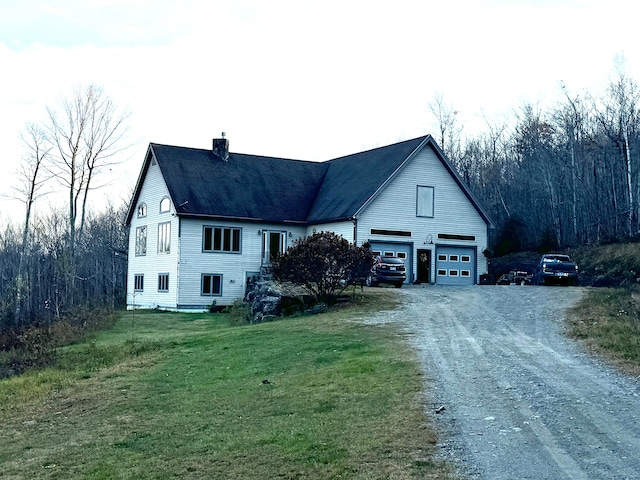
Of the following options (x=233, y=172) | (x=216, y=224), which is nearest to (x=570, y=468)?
(x=216, y=224)

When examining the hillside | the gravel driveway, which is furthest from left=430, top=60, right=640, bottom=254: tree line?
the gravel driveway

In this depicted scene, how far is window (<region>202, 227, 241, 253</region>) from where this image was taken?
120ft

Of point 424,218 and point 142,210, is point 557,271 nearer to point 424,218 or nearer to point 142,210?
point 424,218

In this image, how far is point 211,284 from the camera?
36438 mm

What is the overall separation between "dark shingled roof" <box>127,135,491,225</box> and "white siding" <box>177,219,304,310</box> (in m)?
0.66

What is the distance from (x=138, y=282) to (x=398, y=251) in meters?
13.9

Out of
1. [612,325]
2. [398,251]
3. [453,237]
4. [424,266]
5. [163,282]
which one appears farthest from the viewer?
[453,237]

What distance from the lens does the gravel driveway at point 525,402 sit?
853 cm

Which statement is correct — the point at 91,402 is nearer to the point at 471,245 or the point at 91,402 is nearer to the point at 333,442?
the point at 333,442

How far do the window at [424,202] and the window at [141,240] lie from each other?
14061 mm

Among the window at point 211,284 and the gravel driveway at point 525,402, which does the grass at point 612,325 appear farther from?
the window at point 211,284

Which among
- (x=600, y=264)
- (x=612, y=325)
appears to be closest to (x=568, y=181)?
(x=600, y=264)

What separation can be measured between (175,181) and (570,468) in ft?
102

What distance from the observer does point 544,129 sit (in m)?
59.0
